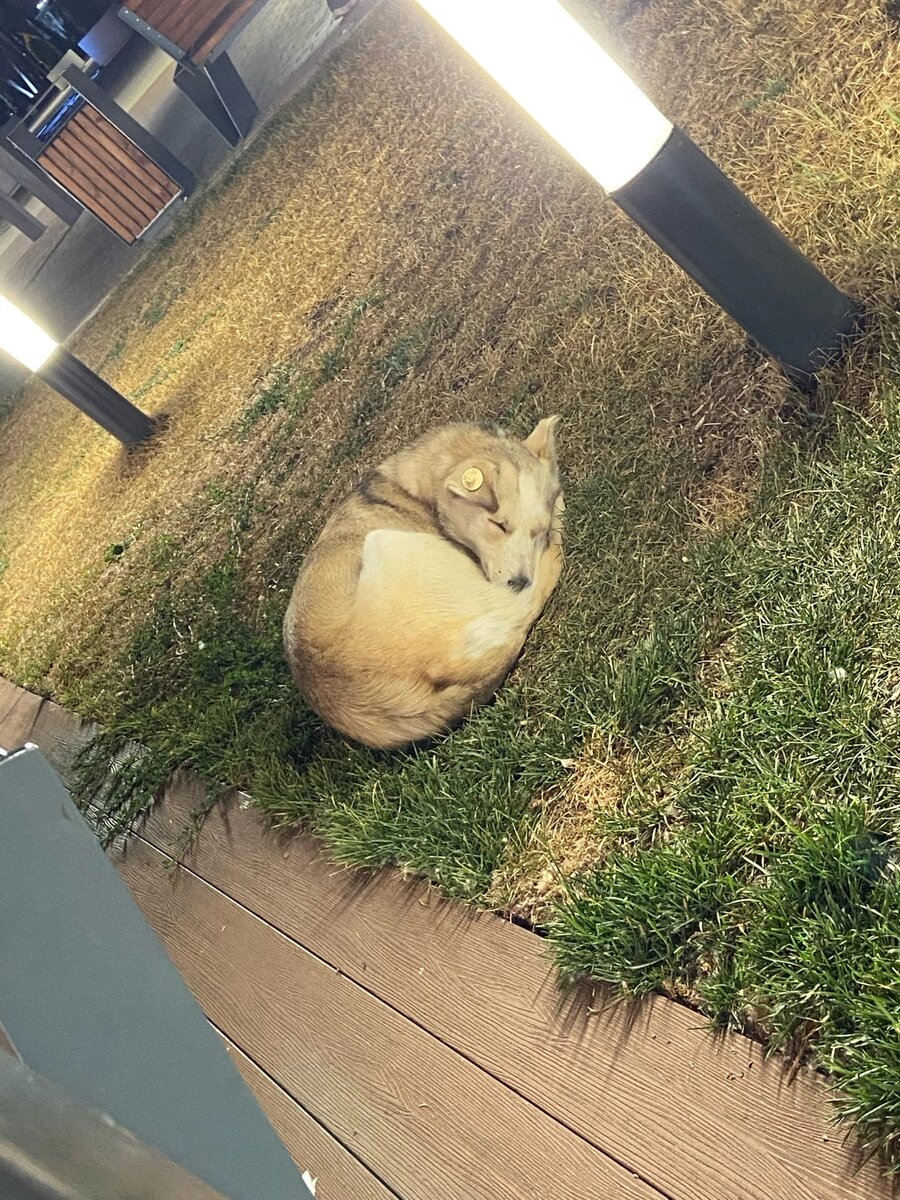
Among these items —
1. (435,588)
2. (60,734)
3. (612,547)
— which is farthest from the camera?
(60,734)

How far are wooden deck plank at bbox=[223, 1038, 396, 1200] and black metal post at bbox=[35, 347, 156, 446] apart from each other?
3.90 m

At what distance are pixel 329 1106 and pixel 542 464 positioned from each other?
1.64 meters

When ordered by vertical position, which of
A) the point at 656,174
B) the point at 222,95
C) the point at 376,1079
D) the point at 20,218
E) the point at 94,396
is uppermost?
the point at 222,95

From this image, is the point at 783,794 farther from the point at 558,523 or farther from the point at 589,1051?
the point at 558,523

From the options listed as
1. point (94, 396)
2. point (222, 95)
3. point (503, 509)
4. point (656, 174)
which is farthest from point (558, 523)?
point (222, 95)

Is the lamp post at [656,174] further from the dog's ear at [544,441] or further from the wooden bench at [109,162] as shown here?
the wooden bench at [109,162]

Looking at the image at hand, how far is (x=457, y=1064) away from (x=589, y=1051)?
1.09ft

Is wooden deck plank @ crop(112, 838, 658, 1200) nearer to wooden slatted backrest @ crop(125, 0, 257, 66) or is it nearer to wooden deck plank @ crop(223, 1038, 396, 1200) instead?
wooden deck plank @ crop(223, 1038, 396, 1200)

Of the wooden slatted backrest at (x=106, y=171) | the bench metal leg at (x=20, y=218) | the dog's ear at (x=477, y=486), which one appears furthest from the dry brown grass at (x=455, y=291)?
the bench metal leg at (x=20, y=218)

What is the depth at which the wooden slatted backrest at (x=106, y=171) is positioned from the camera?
24.2ft

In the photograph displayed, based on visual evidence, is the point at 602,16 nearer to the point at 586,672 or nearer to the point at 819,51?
the point at 819,51

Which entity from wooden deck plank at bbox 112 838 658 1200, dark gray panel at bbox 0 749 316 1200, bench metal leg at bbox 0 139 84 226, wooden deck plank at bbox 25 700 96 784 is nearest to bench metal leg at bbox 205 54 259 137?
bench metal leg at bbox 0 139 84 226

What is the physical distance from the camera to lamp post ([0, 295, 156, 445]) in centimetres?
515

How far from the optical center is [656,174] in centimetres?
202
